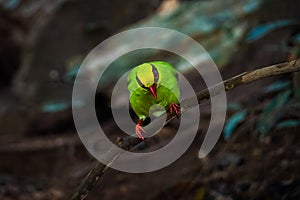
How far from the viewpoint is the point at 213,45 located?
15.8 feet

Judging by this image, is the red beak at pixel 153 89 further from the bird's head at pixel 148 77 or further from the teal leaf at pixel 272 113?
the teal leaf at pixel 272 113

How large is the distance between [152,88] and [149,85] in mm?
31

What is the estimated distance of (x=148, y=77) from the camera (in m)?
1.83

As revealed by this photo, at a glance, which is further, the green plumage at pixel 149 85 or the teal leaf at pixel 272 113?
the teal leaf at pixel 272 113

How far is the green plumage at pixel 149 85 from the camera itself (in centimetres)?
185

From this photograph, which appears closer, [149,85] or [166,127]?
[149,85]

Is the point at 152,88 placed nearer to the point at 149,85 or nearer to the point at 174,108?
the point at 149,85

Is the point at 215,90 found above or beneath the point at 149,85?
beneath

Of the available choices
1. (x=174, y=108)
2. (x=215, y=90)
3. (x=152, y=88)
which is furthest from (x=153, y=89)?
(x=215, y=90)

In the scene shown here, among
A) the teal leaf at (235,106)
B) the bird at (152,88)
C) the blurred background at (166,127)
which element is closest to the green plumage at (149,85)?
the bird at (152,88)

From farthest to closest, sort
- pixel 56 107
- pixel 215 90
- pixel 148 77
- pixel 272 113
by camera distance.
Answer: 1. pixel 56 107
2. pixel 272 113
3. pixel 148 77
4. pixel 215 90

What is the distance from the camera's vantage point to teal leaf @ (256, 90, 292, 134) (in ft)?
9.64

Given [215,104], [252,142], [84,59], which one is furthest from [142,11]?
[252,142]

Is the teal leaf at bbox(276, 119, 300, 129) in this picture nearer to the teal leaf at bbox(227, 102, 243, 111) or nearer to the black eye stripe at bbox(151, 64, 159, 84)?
the teal leaf at bbox(227, 102, 243, 111)
